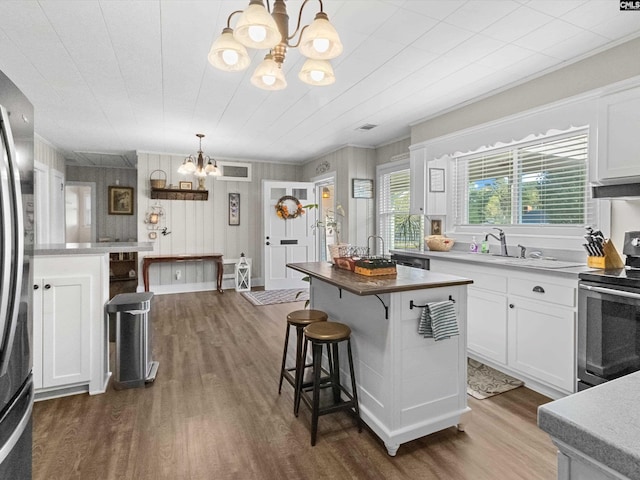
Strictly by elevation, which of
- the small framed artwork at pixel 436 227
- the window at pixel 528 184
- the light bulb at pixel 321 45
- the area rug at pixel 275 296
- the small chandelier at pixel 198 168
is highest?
the small chandelier at pixel 198 168

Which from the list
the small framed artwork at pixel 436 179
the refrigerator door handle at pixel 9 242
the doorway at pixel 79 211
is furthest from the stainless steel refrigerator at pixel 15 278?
the doorway at pixel 79 211

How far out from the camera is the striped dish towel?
1986 millimetres

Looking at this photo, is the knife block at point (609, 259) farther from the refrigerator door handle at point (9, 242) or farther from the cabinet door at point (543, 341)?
the refrigerator door handle at point (9, 242)

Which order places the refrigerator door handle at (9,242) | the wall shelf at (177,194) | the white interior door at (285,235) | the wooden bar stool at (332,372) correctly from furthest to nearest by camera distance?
the white interior door at (285,235), the wall shelf at (177,194), the wooden bar stool at (332,372), the refrigerator door handle at (9,242)

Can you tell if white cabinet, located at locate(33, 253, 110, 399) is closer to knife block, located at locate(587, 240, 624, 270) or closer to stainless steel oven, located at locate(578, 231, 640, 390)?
stainless steel oven, located at locate(578, 231, 640, 390)

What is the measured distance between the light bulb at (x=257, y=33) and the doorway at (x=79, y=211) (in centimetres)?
773

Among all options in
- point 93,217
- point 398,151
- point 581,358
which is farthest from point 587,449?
point 93,217

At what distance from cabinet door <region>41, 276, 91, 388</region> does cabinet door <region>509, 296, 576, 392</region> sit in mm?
3236

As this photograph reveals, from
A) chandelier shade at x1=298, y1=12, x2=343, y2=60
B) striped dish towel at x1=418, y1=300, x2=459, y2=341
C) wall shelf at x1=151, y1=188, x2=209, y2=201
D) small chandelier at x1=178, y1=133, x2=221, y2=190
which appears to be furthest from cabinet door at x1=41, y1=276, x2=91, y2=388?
wall shelf at x1=151, y1=188, x2=209, y2=201

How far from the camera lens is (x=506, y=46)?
2.64m

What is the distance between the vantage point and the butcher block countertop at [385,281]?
191 centimetres

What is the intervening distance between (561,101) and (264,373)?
338 cm

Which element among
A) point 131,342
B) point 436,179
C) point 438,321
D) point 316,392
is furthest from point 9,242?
point 436,179

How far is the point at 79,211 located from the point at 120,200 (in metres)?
1.07
